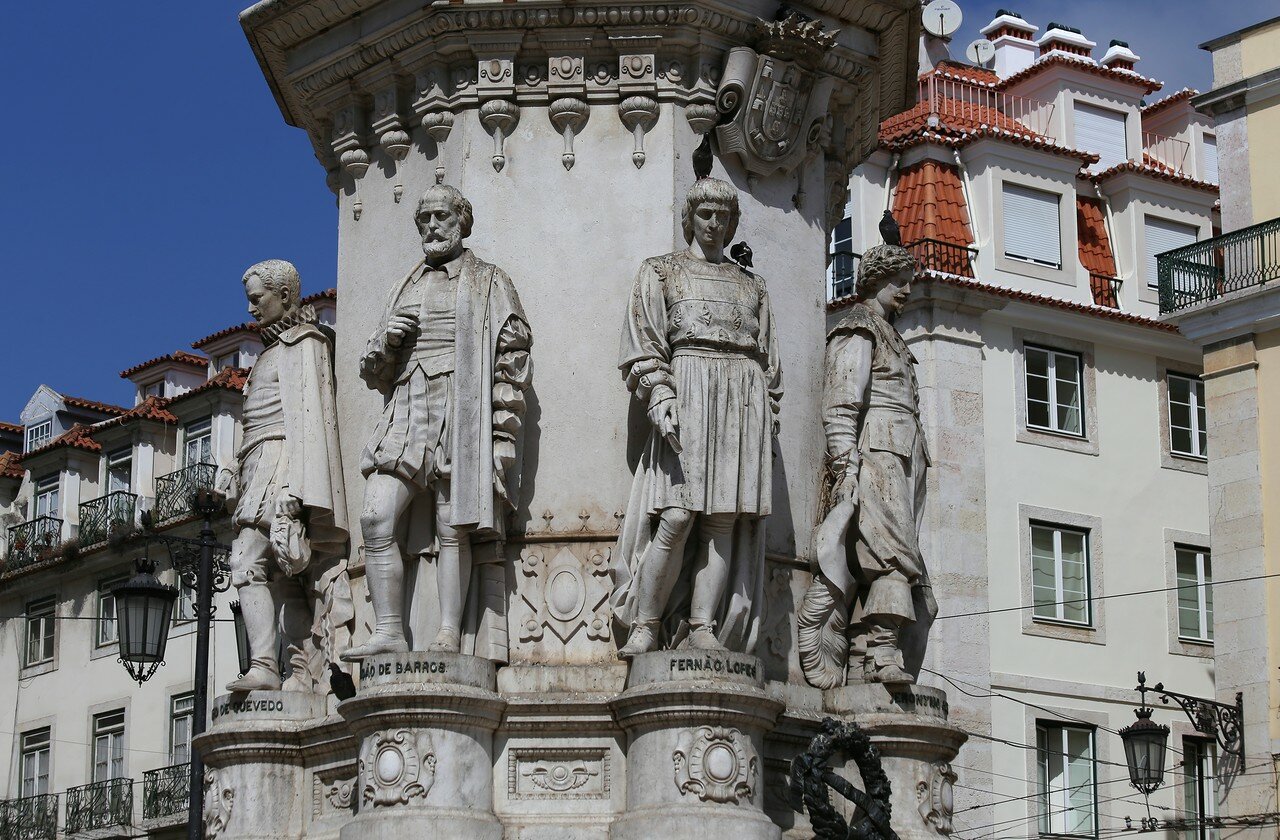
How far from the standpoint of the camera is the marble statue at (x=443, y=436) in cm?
1308

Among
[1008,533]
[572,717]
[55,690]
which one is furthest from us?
[55,690]

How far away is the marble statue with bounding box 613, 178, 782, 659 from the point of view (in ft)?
42.4

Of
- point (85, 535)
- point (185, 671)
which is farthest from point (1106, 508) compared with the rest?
point (85, 535)

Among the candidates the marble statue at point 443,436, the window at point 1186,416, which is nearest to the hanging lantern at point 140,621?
the marble statue at point 443,436

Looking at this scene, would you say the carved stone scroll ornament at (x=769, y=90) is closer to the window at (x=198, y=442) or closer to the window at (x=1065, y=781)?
the window at (x=1065, y=781)

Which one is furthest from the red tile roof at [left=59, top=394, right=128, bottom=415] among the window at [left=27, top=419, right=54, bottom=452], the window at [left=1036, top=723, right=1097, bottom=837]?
the window at [left=1036, top=723, right=1097, bottom=837]

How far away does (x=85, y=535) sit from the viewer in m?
50.0

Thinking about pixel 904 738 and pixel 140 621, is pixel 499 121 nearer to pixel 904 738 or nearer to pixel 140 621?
pixel 904 738

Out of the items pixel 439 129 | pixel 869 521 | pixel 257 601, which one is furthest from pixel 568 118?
pixel 257 601

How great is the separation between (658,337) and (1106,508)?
26172 millimetres

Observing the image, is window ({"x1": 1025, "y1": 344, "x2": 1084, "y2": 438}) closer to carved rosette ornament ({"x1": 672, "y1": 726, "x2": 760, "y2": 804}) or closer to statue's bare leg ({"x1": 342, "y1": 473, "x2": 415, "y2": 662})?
statue's bare leg ({"x1": 342, "y1": 473, "x2": 415, "y2": 662})

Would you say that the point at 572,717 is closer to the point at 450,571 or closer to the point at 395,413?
the point at 450,571

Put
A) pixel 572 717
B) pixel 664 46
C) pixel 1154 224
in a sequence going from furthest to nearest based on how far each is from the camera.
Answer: pixel 1154 224, pixel 664 46, pixel 572 717

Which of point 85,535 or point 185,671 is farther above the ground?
point 85,535
